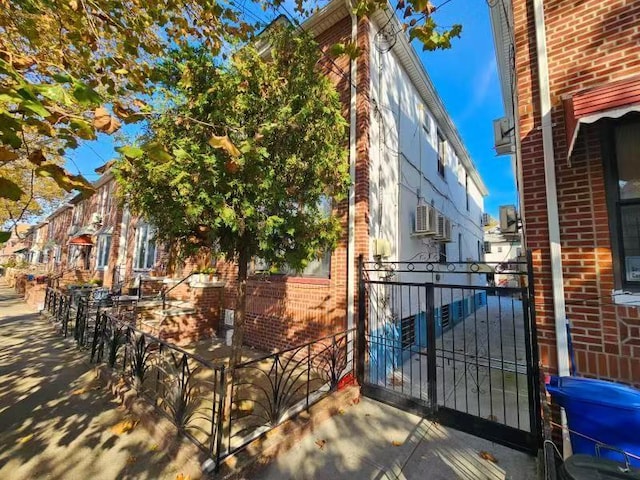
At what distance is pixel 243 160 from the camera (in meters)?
Answer: 3.03

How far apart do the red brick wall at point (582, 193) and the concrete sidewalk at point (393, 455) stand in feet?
4.10

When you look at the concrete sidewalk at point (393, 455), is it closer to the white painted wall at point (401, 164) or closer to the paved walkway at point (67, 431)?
the paved walkway at point (67, 431)

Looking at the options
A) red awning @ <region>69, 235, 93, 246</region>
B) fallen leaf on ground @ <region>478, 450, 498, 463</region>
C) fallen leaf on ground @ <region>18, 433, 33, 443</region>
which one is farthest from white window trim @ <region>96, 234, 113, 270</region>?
fallen leaf on ground @ <region>478, 450, 498, 463</region>

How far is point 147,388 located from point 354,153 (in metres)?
5.35

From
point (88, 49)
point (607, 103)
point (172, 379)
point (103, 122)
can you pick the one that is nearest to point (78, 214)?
point (88, 49)

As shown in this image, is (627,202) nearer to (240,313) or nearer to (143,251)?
(240,313)

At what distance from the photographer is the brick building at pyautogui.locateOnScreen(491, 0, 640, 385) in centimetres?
296

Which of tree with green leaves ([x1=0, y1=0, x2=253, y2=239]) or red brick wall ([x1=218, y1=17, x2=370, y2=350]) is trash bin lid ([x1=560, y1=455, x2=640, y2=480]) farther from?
red brick wall ([x1=218, y1=17, x2=370, y2=350])

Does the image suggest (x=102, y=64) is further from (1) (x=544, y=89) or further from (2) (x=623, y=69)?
(2) (x=623, y=69)

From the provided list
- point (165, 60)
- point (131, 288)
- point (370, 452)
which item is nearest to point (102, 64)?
point (165, 60)

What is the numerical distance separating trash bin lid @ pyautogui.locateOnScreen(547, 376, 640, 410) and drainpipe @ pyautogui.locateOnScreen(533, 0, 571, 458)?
2.76 ft

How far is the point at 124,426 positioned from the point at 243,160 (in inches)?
140

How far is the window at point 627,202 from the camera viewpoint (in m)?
3.01

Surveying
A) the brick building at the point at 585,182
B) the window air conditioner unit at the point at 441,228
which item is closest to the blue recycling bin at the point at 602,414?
the brick building at the point at 585,182
